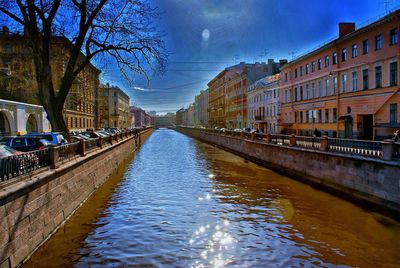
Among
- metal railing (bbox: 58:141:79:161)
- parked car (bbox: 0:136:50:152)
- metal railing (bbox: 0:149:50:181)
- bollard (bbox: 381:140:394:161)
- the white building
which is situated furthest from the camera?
the white building

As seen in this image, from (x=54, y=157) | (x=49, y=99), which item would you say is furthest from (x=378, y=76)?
(x=54, y=157)

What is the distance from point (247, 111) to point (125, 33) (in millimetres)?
53010

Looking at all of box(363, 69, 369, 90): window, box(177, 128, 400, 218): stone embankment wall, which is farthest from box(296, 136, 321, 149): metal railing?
box(363, 69, 369, 90): window

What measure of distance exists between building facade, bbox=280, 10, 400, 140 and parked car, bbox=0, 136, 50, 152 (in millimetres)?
23032

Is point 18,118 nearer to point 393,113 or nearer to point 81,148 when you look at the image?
point 81,148

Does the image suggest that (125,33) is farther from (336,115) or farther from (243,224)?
(336,115)

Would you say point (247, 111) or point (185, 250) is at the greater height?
point (247, 111)

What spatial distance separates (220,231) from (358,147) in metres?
8.32

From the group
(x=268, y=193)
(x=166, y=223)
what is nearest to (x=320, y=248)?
(x=166, y=223)

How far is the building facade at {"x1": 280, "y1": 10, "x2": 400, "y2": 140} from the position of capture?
2669cm

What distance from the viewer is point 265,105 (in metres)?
59.2

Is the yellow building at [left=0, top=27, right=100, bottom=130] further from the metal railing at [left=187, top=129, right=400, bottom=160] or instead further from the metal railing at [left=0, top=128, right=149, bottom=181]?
the metal railing at [left=187, top=129, right=400, bottom=160]

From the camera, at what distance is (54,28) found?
20.0 metres

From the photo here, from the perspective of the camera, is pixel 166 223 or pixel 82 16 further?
pixel 82 16
